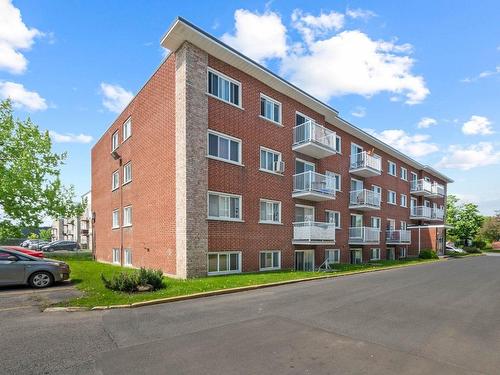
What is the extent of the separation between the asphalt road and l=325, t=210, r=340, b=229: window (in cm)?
1256

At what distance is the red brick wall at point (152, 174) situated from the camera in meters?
15.2

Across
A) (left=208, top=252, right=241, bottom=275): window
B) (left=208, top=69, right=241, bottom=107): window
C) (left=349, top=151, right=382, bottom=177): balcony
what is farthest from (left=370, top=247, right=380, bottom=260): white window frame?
(left=208, top=69, right=241, bottom=107): window

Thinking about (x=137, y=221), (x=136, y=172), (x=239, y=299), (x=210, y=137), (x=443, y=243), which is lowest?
(x=443, y=243)

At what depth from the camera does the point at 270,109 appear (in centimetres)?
1841

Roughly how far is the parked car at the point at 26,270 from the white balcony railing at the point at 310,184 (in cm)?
1259

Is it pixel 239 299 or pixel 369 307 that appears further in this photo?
pixel 239 299

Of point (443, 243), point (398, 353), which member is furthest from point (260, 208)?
point (443, 243)

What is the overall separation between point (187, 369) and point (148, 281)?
651 cm

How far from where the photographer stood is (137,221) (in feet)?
60.3

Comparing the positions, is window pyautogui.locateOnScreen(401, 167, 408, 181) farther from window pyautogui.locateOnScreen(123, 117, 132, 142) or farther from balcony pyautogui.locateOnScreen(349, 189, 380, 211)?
window pyautogui.locateOnScreen(123, 117, 132, 142)

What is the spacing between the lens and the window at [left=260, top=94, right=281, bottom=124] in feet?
58.9

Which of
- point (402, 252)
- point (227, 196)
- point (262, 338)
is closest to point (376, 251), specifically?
point (402, 252)

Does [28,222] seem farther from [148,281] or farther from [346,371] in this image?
[346,371]

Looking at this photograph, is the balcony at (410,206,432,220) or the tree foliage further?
the tree foliage
